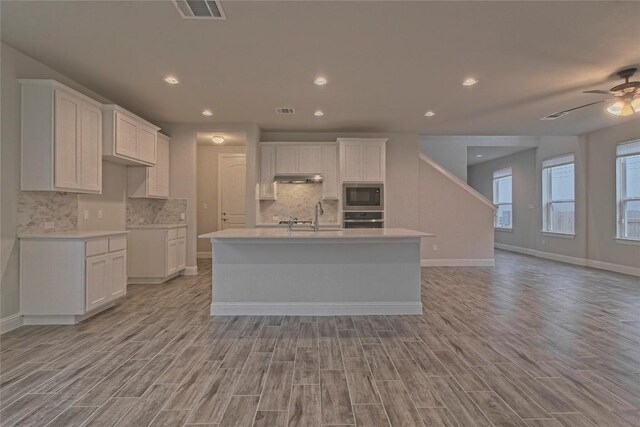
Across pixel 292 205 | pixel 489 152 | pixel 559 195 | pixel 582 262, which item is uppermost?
pixel 489 152

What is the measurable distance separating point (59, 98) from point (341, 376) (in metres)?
3.94

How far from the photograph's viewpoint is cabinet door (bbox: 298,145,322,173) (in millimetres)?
6352

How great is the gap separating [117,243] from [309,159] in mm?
3586

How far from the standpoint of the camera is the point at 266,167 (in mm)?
6309

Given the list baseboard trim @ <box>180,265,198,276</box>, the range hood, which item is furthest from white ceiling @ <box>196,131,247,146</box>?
baseboard trim @ <box>180,265,198,276</box>

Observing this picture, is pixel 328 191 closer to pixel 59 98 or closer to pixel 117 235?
pixel 117 235

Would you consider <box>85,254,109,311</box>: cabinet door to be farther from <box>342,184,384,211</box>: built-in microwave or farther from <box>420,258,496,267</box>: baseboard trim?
<box>420,258,496,267</box>: baseboard trim

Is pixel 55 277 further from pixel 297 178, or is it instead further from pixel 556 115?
pixel 556 115

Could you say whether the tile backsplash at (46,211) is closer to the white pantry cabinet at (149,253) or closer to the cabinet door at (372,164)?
the white pantry cabinet at (149,253)

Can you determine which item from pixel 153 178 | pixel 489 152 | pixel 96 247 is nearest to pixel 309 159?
pixel 153 178

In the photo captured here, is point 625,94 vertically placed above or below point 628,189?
above

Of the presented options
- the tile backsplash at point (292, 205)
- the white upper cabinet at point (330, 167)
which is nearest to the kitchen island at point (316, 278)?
the white upper cabinet at point (330, 167)

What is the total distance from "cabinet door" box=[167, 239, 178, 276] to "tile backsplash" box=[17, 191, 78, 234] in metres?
1.53

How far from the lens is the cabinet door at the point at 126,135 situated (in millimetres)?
4387
